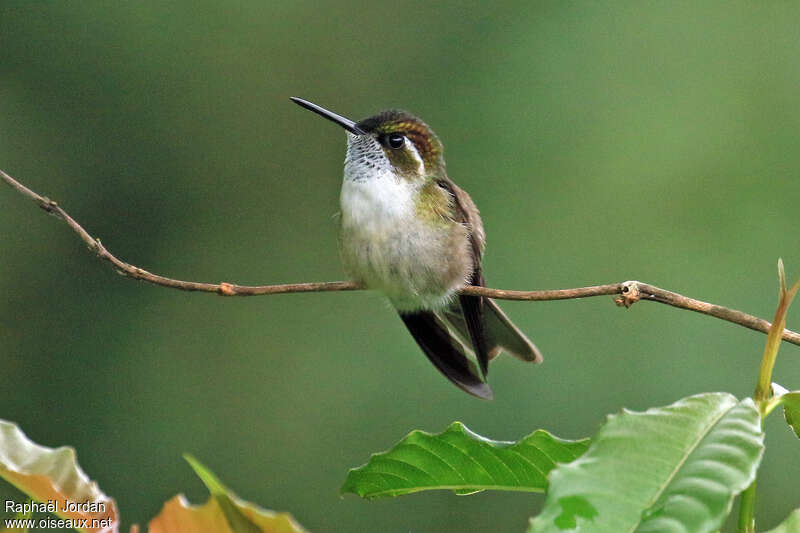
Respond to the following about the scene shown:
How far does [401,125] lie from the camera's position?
405cm

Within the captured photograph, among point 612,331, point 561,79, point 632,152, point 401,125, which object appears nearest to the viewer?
point 401,125

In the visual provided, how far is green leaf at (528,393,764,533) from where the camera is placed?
1.36 m

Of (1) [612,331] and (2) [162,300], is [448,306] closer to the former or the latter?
(1) [612,331]

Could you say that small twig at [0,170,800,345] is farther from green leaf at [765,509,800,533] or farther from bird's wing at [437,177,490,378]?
bird's wing at [437,177,490,378]

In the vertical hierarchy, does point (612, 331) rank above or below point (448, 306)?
above

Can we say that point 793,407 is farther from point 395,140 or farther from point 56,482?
point 395,140

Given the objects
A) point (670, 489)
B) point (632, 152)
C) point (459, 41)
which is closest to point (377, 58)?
point (459, 41)

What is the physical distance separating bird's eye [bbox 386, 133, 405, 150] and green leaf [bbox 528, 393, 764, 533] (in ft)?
8.06

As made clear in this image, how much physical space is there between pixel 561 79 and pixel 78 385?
17.8ft

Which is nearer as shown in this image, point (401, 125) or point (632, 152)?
point (401, 125)

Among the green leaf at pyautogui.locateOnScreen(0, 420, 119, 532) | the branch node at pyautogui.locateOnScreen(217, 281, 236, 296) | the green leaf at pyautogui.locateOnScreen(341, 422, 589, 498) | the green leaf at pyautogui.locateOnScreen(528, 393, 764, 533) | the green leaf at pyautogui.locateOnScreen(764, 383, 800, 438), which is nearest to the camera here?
the green leaf at pyautogui.locateOnScreen(528, 393, 764, 533)

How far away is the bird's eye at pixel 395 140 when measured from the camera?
13.2 ft

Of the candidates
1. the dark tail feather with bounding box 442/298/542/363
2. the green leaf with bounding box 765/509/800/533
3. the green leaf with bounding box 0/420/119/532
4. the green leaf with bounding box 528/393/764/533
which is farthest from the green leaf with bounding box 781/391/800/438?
the dark tail feather with bounding box 442/298/542/363

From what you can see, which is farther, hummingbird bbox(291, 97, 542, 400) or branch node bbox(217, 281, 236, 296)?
hummingbird bbox(291, 97, 542, 400)
